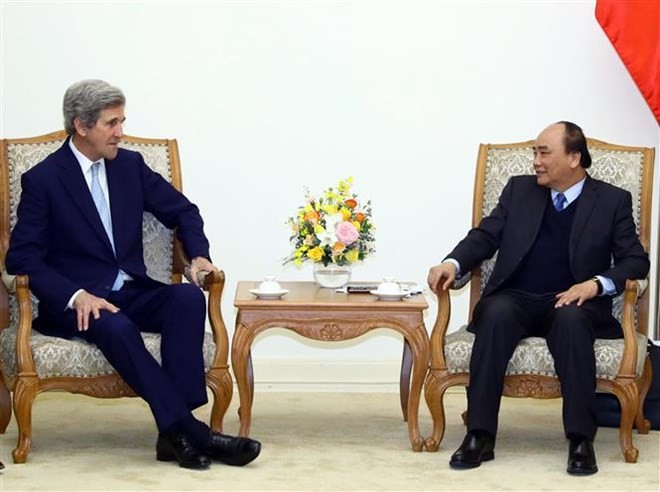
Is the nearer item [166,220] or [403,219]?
[166,220]

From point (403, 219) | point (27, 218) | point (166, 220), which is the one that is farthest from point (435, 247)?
point (27, 218)

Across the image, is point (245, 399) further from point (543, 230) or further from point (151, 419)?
point (543, 230)

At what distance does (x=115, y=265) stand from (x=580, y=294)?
185 cm

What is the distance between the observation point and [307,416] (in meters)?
5.60

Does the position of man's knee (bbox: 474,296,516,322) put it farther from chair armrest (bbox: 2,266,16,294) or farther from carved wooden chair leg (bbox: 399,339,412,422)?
chair armrest (bbox: 2,266,16,294)

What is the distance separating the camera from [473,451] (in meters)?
4.63

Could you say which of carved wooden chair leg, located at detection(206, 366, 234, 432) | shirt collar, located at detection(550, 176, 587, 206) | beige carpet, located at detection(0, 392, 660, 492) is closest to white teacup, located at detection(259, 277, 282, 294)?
carved wooden chair leg, located at detection(206, 366, 234, 432)

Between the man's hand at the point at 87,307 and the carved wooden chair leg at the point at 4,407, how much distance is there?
2.32 ft

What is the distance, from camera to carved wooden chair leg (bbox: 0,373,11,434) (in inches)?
201

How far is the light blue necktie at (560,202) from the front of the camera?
5.21 m

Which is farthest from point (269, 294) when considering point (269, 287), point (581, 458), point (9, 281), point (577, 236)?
point (581, 458)

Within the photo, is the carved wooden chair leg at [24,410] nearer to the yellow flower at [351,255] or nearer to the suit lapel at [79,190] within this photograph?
the suit lapel at [79,190]

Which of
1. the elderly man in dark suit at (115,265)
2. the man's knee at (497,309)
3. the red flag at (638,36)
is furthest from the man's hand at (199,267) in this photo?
the red flag at (638,36)

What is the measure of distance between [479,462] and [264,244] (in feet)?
6.48
